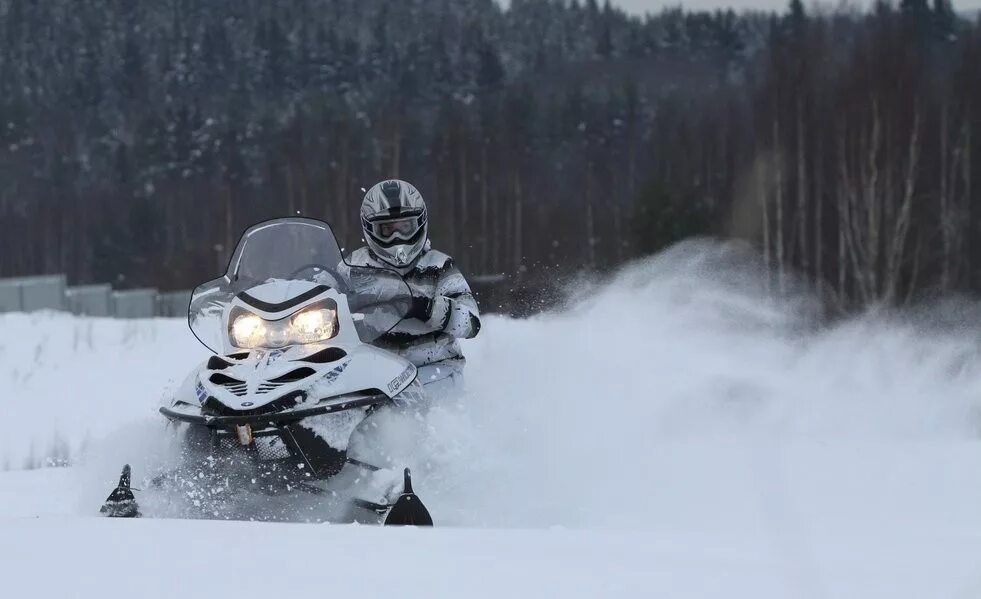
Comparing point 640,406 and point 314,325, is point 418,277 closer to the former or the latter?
point 314,325

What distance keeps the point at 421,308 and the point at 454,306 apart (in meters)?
0.38

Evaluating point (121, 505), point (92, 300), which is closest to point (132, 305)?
point (92, 300)

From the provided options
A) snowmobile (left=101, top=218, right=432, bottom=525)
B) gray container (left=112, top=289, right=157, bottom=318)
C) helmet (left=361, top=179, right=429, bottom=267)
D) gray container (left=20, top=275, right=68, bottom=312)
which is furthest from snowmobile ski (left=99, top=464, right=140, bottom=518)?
gray container (left=112, top=289, right=157, bottom=318)

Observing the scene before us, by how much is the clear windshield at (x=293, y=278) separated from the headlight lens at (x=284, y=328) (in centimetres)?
29

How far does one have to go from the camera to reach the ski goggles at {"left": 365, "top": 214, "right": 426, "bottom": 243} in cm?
696

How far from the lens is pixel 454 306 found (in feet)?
22.3

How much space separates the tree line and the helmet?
0.81 m

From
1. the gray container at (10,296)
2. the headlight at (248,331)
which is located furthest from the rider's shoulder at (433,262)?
the gray container at (10,296)

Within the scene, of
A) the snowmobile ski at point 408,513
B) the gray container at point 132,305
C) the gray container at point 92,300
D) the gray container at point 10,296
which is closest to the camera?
the snowmobile ski at point 408,513

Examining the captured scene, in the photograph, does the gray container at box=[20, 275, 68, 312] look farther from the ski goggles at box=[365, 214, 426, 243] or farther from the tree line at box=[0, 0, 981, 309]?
the ski goggles at box=[365, 214, 426, 243]

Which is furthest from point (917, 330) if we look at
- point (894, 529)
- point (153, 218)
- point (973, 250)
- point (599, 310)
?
point (153, 218)

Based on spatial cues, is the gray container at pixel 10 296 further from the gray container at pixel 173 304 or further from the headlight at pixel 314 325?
the headlight at pixel 314 325

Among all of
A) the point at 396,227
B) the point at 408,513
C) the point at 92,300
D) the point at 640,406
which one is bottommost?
the point at 92,300

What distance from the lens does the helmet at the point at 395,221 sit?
22.7 feet
